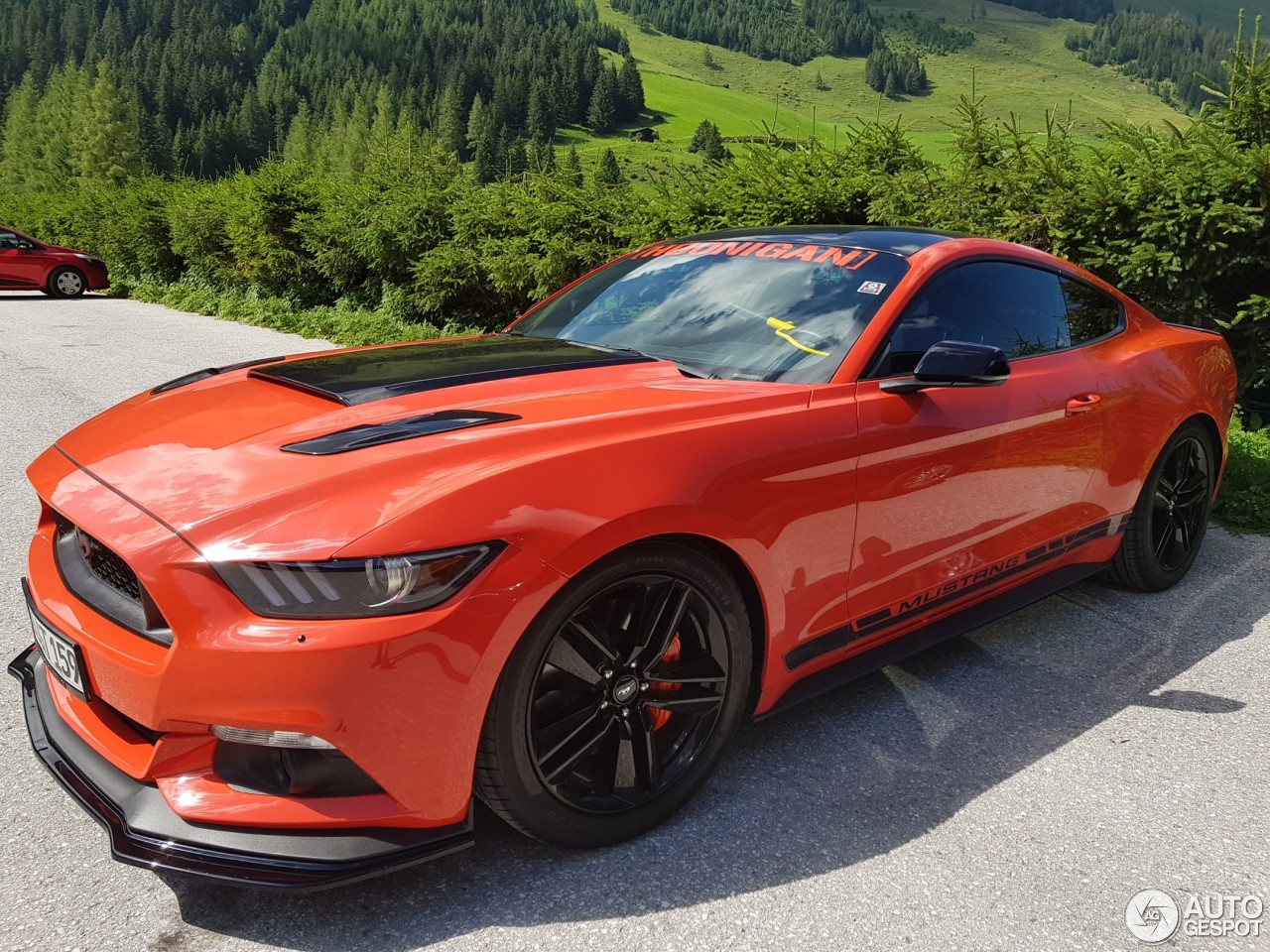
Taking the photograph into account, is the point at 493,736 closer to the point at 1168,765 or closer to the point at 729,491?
the point at 729,491

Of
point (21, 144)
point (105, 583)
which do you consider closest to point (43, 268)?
point (105, 583)

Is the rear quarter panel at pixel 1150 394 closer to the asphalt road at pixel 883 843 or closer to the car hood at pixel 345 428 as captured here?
the asphalt road at pixel 883 843

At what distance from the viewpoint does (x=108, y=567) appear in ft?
7.50

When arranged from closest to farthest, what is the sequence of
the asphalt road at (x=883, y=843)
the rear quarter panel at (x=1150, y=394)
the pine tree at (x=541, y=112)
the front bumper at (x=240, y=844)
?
the front bumper at (x=240, y=844), the asphalt road at (x=883, y=843), the rear quarter panel at (x=1150, y=394), the pine tree at (x=541, y=112)

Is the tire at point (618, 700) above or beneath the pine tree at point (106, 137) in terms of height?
above

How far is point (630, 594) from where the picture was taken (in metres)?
2.41

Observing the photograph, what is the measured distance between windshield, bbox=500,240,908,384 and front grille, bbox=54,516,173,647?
65.8 inches

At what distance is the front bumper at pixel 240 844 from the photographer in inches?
77.3

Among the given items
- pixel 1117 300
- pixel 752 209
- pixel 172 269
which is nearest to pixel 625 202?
pixel 752 209

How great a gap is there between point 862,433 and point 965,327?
2.69 feet

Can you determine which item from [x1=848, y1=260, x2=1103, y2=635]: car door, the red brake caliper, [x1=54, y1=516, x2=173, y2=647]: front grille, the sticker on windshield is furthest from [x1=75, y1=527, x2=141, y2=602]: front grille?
the sticker on windshield

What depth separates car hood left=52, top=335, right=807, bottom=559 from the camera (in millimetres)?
2053

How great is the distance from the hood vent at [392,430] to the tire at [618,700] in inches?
19.3

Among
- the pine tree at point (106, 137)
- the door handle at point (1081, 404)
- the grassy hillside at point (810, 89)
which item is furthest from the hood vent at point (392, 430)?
the grassy hillside at point (810, 89)
